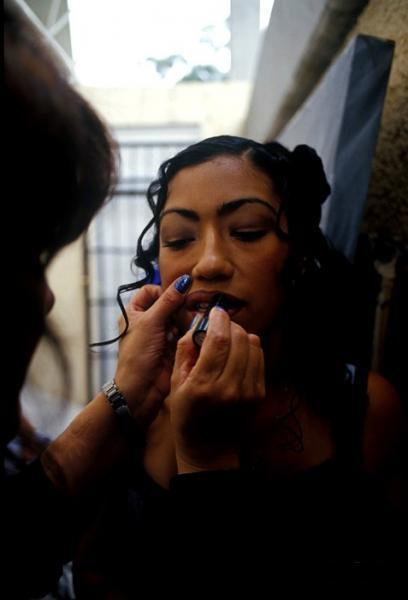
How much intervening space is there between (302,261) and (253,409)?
0.39 meters

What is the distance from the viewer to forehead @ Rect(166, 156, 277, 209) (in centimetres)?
74

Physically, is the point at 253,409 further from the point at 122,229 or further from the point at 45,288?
the point at 122,229

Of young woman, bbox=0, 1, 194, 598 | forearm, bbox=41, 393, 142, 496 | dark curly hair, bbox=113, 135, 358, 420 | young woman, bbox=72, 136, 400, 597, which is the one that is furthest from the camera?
dark curly hair, bbox=113, 135, 358, 420

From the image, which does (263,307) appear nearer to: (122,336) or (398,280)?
(122,336)

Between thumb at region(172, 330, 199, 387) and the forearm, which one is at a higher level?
thumb at region(172, 330, 199, 387)

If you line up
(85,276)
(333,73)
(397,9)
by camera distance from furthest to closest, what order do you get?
(85,276) → (333,73) → (397,9)

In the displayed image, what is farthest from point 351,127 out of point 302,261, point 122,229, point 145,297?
point 122,229

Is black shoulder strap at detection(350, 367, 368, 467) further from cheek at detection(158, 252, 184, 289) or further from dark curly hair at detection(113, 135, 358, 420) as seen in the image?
cheek at detection(158, 252, 184, 289)

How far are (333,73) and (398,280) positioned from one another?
56 cm

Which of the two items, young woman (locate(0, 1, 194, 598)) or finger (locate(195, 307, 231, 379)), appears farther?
finger (locate(195, 307, 231, 379))

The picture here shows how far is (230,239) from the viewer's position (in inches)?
29.2

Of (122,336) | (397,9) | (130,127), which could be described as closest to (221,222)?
(122,336)

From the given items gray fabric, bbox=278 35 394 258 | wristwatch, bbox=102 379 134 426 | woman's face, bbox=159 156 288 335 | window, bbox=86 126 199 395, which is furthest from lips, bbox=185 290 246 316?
window, bbox=86 126 199 395

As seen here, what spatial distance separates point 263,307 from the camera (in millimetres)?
763
